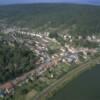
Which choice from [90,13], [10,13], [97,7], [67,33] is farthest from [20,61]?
[10,13]

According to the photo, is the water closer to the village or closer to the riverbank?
the riverbank

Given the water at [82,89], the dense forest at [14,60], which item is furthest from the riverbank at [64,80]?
the dense forest at [14,60]

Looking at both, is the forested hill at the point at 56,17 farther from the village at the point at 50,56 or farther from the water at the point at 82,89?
the water at the point at 82,89

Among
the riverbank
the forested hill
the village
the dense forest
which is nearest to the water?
the riverbank

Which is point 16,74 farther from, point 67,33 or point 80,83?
point 67,33

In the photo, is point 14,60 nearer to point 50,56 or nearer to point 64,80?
point 50,56

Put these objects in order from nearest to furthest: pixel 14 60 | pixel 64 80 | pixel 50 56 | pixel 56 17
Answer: pixel 64 80
pixel 14 60
pixel 50 56
pixel 56 17

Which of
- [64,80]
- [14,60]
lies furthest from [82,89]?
[14,60]
